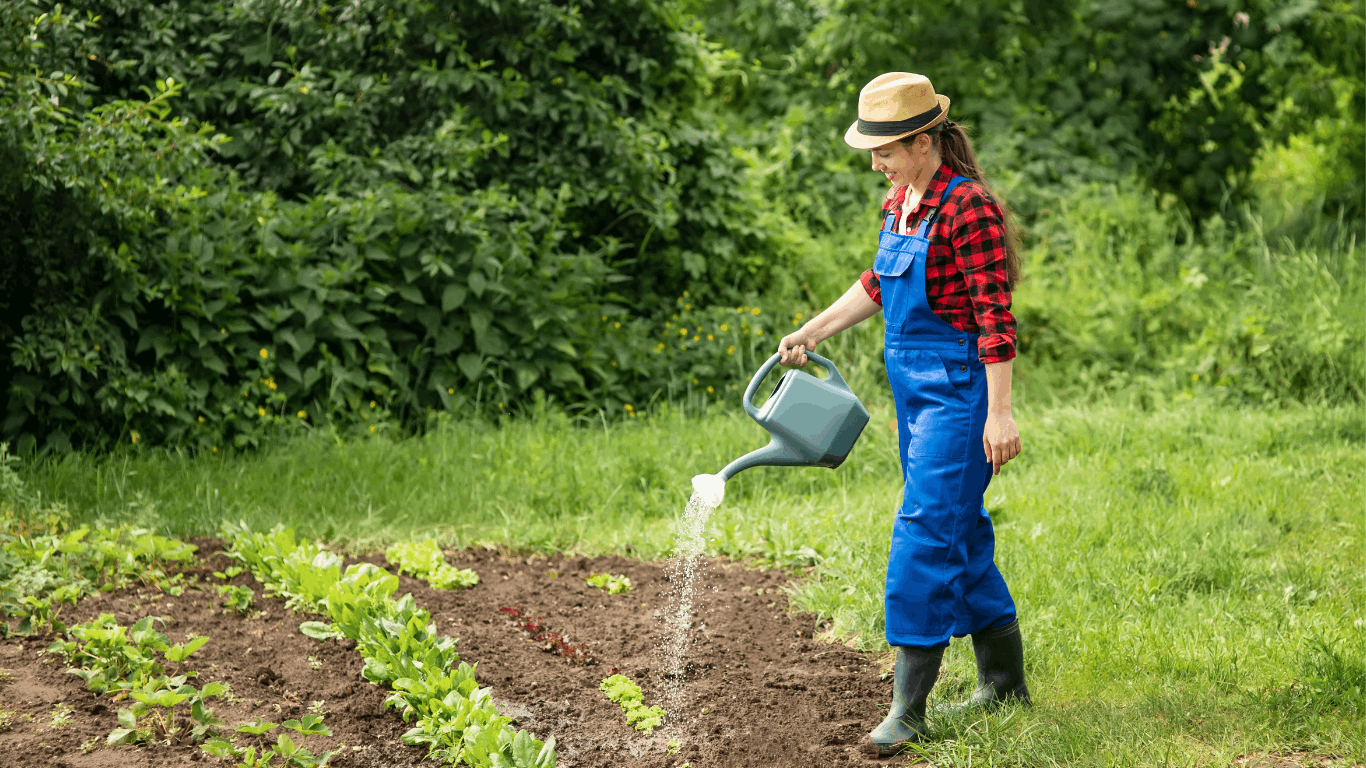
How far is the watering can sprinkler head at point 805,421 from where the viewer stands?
296 cm

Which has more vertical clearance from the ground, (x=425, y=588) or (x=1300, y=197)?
(x=1300, y=197)

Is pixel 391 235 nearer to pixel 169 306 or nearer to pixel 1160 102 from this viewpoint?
pixel 169 306

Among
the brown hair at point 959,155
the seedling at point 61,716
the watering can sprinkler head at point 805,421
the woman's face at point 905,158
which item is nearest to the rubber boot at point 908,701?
the watering can sprinkler head at point 805,421

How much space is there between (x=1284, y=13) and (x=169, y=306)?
737cm

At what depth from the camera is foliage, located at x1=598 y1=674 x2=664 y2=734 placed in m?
3.09

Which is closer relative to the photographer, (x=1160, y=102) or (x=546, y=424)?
(x=546, y=424)

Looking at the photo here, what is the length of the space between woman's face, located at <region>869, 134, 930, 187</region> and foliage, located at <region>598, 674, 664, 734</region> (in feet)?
5.07

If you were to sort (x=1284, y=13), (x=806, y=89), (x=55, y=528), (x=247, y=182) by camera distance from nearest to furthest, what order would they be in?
(x=55, y=528), (x=247, y=182), (x=1284, y=13), (x=806, y=89)

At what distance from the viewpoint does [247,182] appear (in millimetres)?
6227

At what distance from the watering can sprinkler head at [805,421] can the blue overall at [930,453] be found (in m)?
0.20

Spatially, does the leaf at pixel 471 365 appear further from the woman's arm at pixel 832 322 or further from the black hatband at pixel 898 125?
the black hatband at pixel 898 125

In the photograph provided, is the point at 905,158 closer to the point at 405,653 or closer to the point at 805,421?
the point at 805,421

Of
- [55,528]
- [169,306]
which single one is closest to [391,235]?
[169,306]

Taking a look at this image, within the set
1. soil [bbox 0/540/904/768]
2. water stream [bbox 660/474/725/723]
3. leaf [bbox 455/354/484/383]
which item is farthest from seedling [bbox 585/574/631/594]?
leaf [bbox 455/354/484/383]
